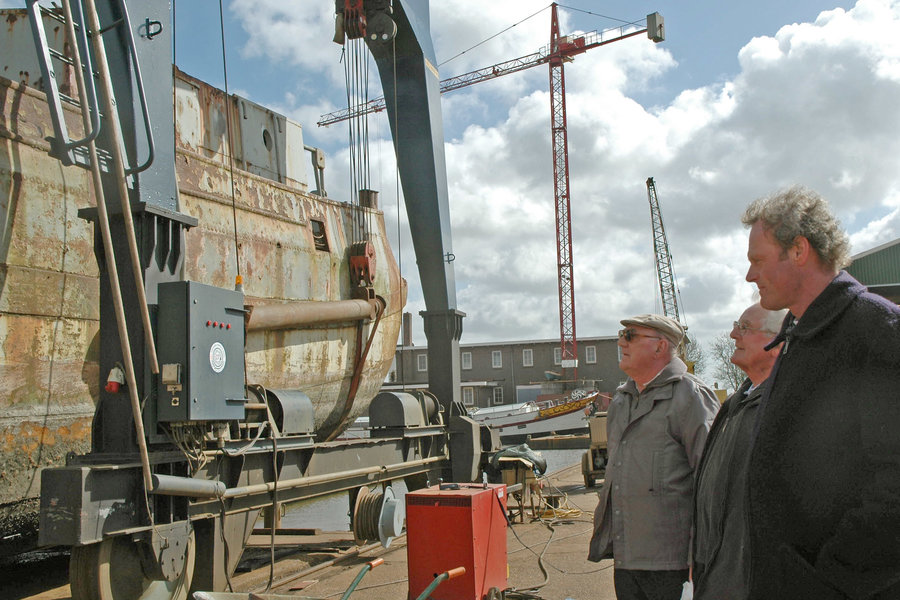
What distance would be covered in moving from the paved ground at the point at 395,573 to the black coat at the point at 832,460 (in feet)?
10.3

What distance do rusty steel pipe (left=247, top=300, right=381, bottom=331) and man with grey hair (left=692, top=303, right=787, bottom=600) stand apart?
455cm

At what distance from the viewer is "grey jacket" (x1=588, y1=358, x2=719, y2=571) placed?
2.87 m

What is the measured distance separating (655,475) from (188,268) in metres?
5.28

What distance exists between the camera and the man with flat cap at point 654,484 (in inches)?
112

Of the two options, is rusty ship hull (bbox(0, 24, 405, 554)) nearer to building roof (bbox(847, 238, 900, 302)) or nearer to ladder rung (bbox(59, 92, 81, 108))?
ladder rung (bbox(59, 92, 81, 108))

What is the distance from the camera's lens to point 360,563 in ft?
22.3

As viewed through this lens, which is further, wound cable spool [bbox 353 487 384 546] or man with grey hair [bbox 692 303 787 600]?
wound cable spool [bbox 353 487 384 546]

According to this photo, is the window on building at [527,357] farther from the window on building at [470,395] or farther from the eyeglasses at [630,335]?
the eyeglasses at [630,335]

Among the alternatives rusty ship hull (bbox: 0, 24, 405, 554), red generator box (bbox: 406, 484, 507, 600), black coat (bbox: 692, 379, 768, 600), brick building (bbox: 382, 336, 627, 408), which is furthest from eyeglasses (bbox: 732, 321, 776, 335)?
brick building (bbox: 382, 336, 627, 408)

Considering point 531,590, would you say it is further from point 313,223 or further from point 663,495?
point 313,223

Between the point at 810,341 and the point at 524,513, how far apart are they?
304 inches

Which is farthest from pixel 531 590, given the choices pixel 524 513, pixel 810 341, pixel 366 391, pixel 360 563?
pixel 366 391

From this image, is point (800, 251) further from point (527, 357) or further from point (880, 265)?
point (527, 357)

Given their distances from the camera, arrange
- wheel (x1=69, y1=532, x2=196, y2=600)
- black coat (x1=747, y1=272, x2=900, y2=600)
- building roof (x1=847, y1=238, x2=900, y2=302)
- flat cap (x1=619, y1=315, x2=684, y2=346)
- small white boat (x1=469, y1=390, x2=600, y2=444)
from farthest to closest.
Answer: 1. small white boat (x1=469, y1=390, x2=600, y2=444)
2. building roof (x1=847, y1=238, x2=900, y2=302)
3. wheel (x1=69, y1=532, x2=196, y2=600)
4. flat cap (x1=619, y1=315, x2=684, y2=346)
5. black coat (x1=747, y1=272, x2=900, y2=600)
